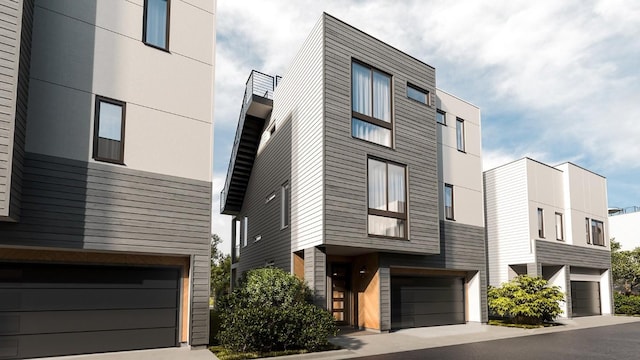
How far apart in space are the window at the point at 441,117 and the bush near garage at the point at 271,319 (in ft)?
32.3

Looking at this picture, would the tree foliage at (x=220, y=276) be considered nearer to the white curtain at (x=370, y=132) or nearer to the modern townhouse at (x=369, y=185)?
the modern townhouse at (x=369, y=185)

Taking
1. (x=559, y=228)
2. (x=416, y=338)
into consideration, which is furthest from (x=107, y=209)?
(x=559, y=228)

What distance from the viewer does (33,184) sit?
30.7 feet

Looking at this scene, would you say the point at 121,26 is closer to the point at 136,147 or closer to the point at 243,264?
the point at 136,147

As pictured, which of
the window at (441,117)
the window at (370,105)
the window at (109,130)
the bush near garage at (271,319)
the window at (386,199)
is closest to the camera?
the window at (109,130)


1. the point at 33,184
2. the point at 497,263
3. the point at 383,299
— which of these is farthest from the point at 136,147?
the point at 497,263

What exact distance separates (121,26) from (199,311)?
23.2ft

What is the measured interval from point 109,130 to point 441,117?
42.7 feet

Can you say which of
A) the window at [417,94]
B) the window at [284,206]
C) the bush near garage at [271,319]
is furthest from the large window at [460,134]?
the bush near garage at [271,319]

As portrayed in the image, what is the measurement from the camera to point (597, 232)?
84.4 feet

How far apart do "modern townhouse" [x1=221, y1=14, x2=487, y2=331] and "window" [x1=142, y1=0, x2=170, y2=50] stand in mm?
4567

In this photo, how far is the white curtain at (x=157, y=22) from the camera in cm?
1142

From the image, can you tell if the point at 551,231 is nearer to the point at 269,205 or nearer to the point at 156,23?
the point at 269,205

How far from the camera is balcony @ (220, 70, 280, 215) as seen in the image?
19.7 m
